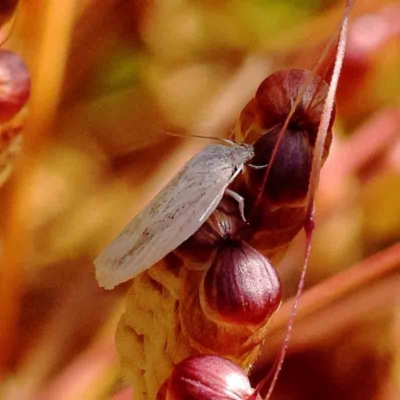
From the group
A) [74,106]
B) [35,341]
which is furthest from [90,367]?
[74,106]

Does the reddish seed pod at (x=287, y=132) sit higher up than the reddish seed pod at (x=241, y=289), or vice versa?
the reddish seed pod at (x=287, y=132)

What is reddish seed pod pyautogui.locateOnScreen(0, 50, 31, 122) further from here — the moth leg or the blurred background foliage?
the moth leg

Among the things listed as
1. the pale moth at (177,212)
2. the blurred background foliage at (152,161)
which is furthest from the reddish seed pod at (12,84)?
the pale moth at (177,212)

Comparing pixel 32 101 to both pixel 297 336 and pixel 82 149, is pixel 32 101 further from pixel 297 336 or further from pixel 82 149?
pixel 297 336

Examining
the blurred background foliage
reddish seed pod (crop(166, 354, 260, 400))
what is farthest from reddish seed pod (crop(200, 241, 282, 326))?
the blurred background foliage

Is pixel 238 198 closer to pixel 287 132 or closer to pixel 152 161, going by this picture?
pixel 287 132

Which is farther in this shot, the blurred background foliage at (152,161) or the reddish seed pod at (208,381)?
the blurred background foliage at (152,161)

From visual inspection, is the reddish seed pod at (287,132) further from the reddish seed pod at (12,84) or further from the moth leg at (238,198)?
the reddish seed pod at (12,84)
